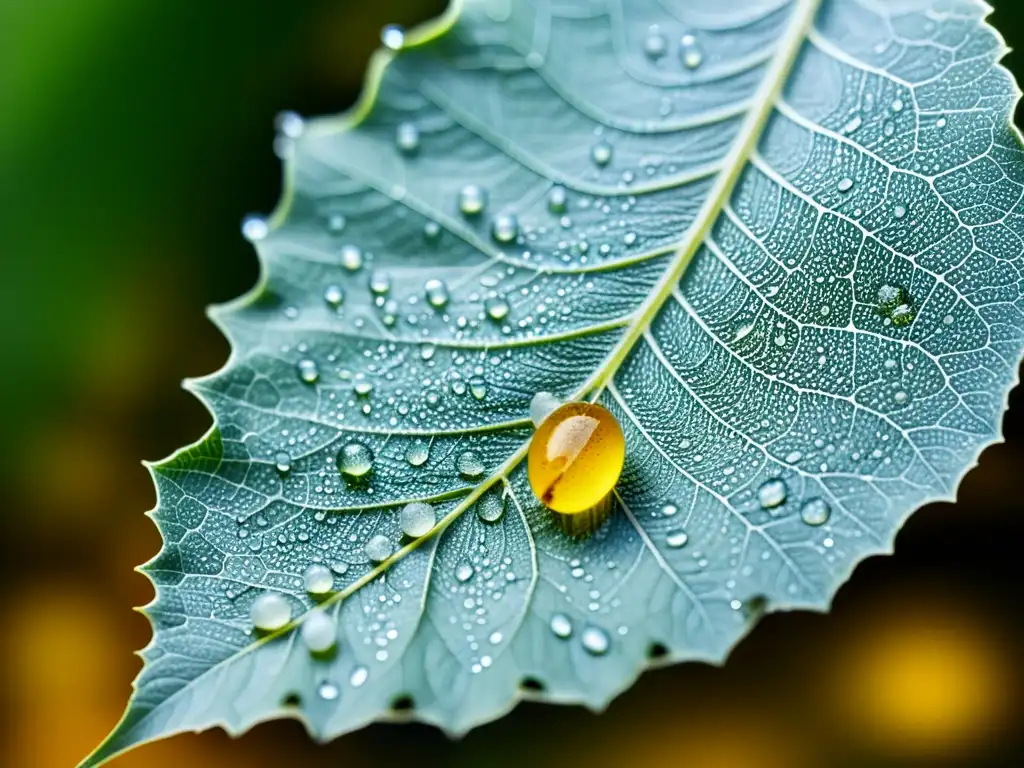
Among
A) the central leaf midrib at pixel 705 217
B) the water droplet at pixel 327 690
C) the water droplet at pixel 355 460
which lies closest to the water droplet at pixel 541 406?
the central leaf midrib at pixel 705 217

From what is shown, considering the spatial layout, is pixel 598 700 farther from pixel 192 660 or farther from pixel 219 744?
pixel 219 744

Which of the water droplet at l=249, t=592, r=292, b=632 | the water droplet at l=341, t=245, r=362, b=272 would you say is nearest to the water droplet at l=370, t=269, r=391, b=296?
the water droplet at l=341, t=245, r=362, b=272

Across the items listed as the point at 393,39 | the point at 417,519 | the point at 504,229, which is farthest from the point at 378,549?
the point at 393,39

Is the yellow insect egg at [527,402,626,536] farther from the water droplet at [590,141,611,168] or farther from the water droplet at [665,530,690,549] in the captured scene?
the water droplet at [590,141,611,168]

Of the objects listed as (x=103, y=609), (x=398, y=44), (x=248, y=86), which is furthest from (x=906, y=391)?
(x=103, y=609)

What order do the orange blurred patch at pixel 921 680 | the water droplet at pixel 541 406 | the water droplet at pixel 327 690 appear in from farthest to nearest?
the orange blurred patch at pixel 921 680
the water droplet at pixel 541 406
the water droplet at pixel 327 690

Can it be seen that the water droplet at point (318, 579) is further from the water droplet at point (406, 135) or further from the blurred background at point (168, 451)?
the blurred background at point (168, 451)
